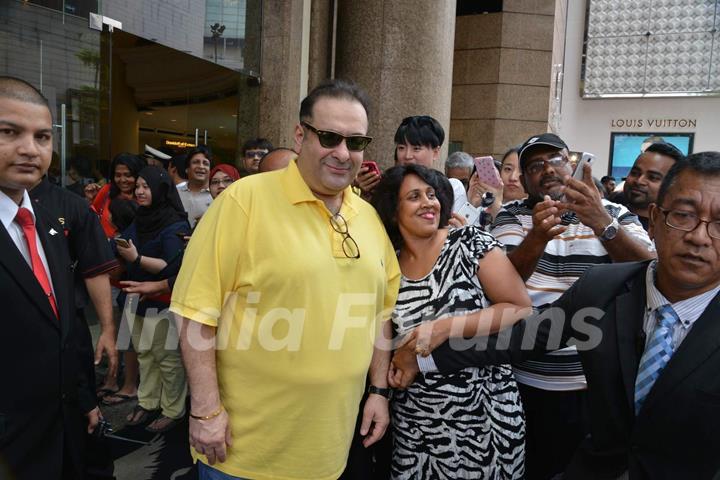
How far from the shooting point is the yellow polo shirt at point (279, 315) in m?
1.93

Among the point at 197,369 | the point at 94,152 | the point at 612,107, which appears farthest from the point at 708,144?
the point at 197,369

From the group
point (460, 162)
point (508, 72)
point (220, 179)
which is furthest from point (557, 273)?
point (508, 72)

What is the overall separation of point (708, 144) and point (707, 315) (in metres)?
23.0

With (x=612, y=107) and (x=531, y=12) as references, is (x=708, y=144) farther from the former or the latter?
(x=531, y=12)

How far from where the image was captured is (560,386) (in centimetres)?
254

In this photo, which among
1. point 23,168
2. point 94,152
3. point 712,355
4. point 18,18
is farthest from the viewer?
point 94,152

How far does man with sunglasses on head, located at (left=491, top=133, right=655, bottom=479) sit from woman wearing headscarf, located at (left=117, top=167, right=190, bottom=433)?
2615mm

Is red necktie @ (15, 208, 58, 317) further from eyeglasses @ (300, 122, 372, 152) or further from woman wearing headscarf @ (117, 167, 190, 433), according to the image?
woman wearing headscarf @ (117, 167, 190, 433)

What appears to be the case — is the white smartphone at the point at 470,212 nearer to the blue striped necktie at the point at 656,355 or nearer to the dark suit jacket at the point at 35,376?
the blue striped necktie at the point at 656,355

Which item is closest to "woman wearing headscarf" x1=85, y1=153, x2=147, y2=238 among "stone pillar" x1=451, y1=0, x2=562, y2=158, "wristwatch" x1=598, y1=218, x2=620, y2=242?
"wristwatch" x1=598, y1=218, x2=620, y2=242

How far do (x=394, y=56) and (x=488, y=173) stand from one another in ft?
11.7

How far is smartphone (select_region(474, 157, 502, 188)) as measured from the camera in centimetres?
391

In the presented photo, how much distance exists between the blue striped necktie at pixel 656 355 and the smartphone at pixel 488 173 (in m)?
2.33

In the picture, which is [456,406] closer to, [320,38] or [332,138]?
[332,138]
